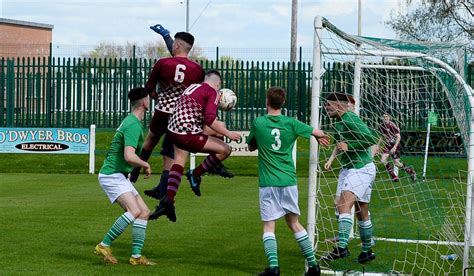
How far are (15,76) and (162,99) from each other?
1905 centimetres

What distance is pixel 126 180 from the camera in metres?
12.0

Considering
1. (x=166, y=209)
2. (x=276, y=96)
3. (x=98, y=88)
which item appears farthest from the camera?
(x=98, y=88)

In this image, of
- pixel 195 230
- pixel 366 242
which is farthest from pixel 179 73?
pixel 195 230

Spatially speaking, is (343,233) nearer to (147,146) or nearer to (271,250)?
(271,250)

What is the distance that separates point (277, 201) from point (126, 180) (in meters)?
2.13

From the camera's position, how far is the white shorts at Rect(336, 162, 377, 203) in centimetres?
1219

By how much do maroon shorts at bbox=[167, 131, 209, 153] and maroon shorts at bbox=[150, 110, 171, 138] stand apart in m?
0.60

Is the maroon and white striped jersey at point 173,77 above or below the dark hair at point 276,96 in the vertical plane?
above

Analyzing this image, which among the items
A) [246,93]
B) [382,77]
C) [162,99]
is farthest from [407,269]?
[246,93]

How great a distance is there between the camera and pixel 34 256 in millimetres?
12188

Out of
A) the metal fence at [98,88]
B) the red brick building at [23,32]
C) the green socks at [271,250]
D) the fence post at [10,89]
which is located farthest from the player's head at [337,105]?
the red brick building at [23,32]

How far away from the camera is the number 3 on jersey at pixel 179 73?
39.5ft

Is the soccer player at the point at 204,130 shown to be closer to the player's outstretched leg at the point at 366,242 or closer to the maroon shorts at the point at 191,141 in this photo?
the maroon shorts at the point at 191,141

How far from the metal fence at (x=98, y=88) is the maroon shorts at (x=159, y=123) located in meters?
16.7
